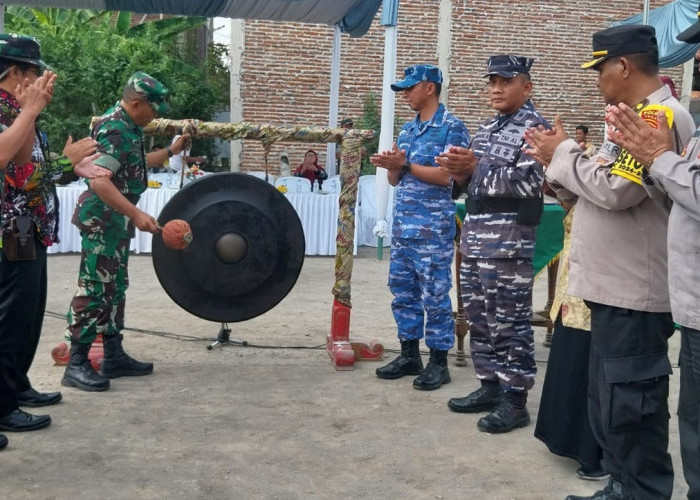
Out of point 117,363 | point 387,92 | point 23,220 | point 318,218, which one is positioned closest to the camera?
point 23,220

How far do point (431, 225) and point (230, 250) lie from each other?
126cm

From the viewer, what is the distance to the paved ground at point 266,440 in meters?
3.09

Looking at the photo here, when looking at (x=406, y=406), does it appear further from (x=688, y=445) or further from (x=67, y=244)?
(x=67, y=244)

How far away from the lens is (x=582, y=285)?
2.70m

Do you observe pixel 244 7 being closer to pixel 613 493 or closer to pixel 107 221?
pixel 107 221

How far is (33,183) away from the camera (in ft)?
11.4

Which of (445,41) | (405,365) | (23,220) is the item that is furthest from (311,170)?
Answer: (23,220)

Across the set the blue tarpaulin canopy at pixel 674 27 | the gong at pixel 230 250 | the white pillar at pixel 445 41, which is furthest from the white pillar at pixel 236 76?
the gong at pixel 230 250

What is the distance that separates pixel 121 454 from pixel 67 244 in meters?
6.75

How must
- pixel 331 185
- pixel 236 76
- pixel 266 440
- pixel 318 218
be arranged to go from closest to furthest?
pixel 266 440, pixel 318 218, pixel 331 185, pixel 236 76

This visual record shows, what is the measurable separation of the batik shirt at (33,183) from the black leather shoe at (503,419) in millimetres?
2339

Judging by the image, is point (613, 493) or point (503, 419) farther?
point (503, 419)

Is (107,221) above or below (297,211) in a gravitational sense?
above

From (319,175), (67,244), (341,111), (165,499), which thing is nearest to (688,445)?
(165,499)
